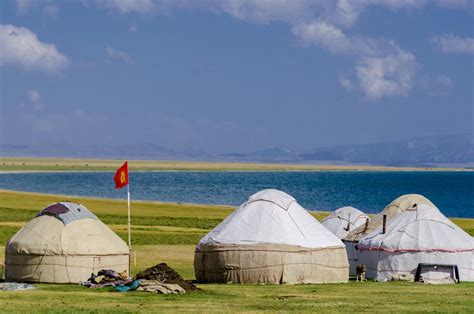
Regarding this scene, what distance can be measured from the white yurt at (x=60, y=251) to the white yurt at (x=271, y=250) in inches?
121

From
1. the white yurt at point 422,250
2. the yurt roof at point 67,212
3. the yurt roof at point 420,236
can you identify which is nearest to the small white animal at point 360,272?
the white yurt at point 422,250

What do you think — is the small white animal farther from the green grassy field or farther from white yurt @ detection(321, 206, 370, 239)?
white yurt @ detection(321, 206, 370, 239)

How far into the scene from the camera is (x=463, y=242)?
35.3 metres

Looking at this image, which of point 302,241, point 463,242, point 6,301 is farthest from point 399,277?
point 6,301

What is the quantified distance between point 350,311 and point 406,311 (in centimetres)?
138

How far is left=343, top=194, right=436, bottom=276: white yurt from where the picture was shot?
127 ft

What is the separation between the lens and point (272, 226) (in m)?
32.7

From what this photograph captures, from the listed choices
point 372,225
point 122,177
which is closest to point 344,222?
point 372,225

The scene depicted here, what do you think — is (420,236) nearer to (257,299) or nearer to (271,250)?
(271,250)

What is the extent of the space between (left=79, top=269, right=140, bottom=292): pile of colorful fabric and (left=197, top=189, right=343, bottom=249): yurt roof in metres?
3.69

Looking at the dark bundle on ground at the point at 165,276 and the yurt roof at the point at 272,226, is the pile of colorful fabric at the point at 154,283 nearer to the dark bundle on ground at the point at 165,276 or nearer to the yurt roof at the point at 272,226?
the dark bundle on ground at the point at 165,276

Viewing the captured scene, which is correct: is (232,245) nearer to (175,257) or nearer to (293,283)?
(293,283)

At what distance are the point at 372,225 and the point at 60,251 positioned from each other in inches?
525

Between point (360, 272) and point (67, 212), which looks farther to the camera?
point (360, 272)
